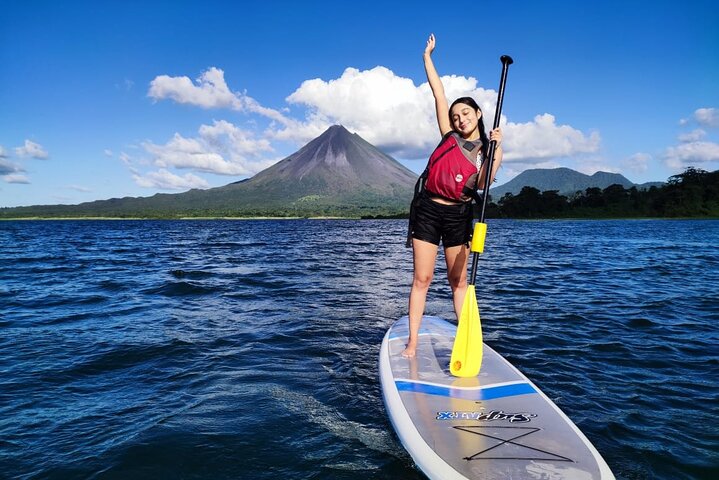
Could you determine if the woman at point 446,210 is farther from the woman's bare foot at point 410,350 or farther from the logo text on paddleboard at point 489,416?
the logo text on paddleboard at point 489,416

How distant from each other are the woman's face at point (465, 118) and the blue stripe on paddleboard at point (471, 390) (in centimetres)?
303

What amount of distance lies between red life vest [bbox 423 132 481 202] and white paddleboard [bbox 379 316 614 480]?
2161mm

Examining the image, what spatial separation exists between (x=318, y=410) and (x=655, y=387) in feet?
14.3

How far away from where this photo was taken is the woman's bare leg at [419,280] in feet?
17.9

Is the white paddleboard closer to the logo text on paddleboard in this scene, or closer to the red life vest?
the logo text on paddleboard

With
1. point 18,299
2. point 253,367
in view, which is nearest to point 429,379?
point 253,367

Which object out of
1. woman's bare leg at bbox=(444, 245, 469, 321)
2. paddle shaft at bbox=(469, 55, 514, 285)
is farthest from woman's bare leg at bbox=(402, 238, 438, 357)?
paddle shaft at bbox=(469, 55, 514, 285)

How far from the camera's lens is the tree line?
126 m

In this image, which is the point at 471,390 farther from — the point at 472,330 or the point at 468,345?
the point at 472,330

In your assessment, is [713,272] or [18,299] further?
[713,272]

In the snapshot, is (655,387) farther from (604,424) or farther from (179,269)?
(179,269)

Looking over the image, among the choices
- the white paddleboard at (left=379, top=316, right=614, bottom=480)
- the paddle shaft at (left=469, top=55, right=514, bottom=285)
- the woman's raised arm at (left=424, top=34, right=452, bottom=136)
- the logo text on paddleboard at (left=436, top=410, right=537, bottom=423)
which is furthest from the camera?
the woman's raised arm at (left=424, top=34, right=452, bottom=136)

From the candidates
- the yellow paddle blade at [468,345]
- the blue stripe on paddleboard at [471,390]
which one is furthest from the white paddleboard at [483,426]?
the yellow paddle blade at [468,345]

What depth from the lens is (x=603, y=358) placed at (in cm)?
663
